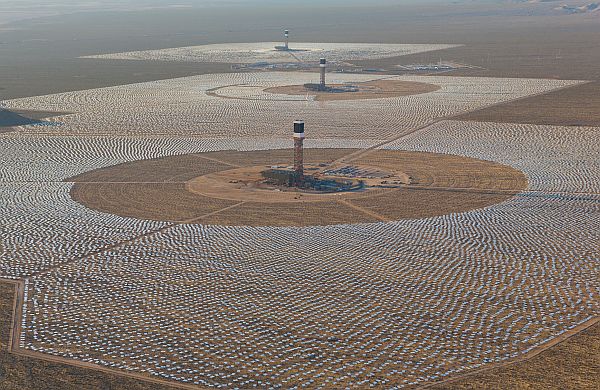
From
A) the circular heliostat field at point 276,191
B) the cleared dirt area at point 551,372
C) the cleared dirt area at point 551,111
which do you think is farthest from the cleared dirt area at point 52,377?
the cleared dirt area at point 551,111

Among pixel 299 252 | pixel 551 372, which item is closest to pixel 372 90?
pixel 299 252

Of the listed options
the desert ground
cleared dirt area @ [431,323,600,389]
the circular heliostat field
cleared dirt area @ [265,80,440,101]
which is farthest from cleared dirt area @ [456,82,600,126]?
cleared dirt area @ [431,323,600,389]

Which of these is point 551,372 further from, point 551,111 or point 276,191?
point 551,111

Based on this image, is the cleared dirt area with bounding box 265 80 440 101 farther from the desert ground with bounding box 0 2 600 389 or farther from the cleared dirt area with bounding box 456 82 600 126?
the cleared dirt area with bounding box 456 82 600 126

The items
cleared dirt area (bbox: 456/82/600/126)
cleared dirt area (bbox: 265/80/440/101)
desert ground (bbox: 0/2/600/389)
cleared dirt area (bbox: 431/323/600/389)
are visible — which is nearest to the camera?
cleared dirt area (bbox: 431/323/600/389)

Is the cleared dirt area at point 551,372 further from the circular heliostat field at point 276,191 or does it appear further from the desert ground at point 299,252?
the circular heliostat field at point 276,191

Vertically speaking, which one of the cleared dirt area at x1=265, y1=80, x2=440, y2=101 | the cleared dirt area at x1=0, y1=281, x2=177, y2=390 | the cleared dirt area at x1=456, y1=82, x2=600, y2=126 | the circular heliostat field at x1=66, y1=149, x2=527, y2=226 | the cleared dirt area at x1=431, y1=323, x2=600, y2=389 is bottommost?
the cleared dirt area at x1=265, y1=80, x2=440, y2=101
